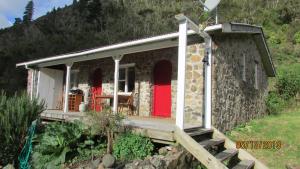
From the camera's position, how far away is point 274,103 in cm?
1634

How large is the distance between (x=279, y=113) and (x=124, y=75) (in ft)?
27.0

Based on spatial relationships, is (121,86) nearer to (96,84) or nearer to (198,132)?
(96,84)

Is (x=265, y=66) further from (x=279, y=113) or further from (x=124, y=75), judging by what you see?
(x=124, y=75)

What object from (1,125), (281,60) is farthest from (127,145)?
(281,60)

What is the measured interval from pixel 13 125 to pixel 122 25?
87.3 ft

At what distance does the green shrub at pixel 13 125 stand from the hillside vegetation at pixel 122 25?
16.8m

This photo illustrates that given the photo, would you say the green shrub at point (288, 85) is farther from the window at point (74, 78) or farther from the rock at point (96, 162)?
the rock at point (96, 162)

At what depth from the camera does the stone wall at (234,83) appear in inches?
383

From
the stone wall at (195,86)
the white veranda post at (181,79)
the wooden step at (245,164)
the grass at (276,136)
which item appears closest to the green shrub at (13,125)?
the white veranda post at (181,79)

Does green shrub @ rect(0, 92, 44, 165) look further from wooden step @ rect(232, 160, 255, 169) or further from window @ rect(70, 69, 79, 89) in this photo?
window @ rect(70, 69, 79, 89)

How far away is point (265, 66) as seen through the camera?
16.2 meters
